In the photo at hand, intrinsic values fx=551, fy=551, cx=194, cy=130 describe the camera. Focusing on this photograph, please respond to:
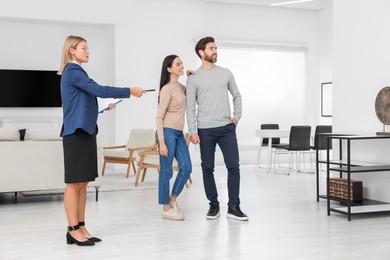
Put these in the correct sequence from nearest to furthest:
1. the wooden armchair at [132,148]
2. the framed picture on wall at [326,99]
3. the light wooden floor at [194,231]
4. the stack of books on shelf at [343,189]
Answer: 1. the light wooden floor at [194,231]
2. the stack of books on shelf at [343,189]
3. the wooden armchair at [132,148]
4. the framed picture on wall at [326,99]

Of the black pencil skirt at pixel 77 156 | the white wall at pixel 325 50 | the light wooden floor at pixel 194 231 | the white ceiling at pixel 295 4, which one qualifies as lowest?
the light wooden floor at pixel 194 231

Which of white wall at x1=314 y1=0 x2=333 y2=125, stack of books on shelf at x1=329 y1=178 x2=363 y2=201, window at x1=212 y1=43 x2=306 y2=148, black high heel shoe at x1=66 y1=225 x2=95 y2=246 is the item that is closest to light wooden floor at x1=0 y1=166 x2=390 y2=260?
black high heel shoe at x1=66 y1=225 x2=95 y2=246

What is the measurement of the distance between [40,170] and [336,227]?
10.1 ft

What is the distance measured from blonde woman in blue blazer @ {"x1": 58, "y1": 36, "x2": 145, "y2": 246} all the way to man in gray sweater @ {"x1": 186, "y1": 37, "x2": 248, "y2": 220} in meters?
0.95

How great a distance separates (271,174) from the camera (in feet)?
30.3

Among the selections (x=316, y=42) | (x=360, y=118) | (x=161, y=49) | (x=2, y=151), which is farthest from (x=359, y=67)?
(x=316, y=42)

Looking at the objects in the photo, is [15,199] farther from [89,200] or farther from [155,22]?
[155,22]

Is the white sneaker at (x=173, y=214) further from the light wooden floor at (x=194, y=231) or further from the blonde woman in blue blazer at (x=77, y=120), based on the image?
the blonde woman in blue blazer at (x=77, y=120)

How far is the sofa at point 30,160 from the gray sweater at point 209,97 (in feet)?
5.93

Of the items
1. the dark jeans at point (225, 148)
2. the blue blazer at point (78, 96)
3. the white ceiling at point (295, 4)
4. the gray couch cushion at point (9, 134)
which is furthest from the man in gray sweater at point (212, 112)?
the white ceiling at point (295, 4)

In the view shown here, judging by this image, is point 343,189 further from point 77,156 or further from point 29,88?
point 29,88

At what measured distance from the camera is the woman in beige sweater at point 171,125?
186 inches

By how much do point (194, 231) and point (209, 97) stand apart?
1139mm

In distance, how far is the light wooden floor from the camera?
3.68 meters
